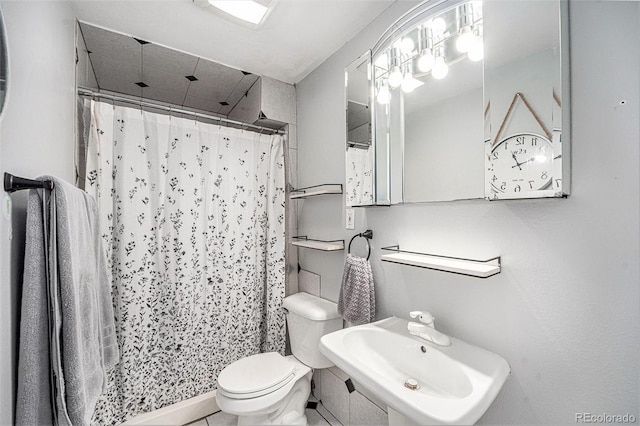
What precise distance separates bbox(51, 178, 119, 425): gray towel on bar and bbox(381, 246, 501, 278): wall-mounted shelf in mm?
1120

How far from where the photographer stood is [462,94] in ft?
3.80

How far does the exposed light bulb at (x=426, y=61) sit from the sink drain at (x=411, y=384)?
4.48 ft

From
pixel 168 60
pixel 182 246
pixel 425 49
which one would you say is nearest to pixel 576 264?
pixel 425 49

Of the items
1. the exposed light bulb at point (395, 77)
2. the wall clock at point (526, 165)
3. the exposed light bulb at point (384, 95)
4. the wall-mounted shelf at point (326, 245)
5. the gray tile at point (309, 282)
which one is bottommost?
the gray tile at point (309, 282)

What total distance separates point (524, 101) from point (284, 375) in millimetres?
1709

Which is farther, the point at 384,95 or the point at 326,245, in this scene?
the point at 326,245

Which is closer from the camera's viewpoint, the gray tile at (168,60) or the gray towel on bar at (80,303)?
the gray towel on bar at (80,303)

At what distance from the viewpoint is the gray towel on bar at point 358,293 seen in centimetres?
144

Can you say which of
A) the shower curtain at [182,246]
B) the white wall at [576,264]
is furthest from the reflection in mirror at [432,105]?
the shower curtain at [182,246]

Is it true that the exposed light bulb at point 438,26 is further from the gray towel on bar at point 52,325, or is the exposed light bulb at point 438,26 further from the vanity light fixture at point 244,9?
the gray towel on bar at point 52,325

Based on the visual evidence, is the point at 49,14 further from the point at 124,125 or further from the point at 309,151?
the point at 309,151

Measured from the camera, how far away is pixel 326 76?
1.91 meters

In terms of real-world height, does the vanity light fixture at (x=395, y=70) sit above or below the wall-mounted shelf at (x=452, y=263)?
above

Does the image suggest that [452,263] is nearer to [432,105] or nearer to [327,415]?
[432,105]
